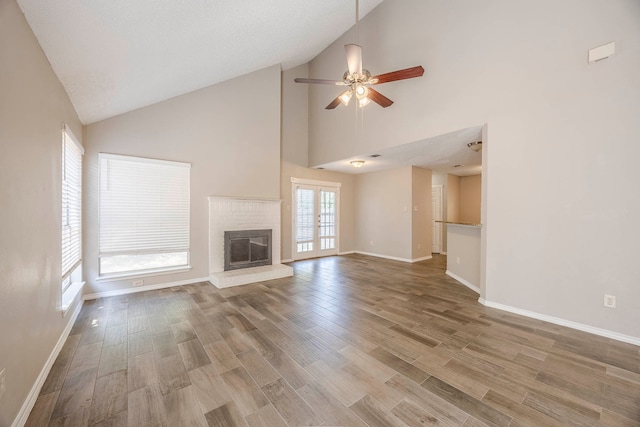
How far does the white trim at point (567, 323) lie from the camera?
7.85 feet

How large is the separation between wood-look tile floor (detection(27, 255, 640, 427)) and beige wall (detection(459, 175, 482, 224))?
5295 millimetres

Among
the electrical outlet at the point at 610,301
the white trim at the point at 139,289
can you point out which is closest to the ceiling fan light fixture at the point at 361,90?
the electrical outlet at the point at 610,301

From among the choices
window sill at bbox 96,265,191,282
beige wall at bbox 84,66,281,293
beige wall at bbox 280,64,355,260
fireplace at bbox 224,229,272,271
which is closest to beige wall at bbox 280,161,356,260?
beige wall at bbox 280,64,355,260

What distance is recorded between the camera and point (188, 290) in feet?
13.0

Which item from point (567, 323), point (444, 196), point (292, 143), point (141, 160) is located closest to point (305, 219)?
point (292, 143)

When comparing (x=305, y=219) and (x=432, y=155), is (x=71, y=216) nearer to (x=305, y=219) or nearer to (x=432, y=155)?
(x=305, y=219)

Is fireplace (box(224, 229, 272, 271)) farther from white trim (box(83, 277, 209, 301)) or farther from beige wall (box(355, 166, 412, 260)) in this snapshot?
beige wall (box(355, 166, 412, 260))

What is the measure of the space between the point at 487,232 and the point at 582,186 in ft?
3.33

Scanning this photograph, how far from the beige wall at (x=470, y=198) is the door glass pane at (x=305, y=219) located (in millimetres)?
4852

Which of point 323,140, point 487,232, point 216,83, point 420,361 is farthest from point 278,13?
point 420,361

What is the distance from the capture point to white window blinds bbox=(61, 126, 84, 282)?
259cm

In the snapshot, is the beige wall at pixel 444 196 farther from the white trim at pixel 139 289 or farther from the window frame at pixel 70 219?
the window frame at pixel 70 219

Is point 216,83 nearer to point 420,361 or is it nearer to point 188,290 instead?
point 188,290

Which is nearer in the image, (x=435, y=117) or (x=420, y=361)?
(x=420, y=361)
